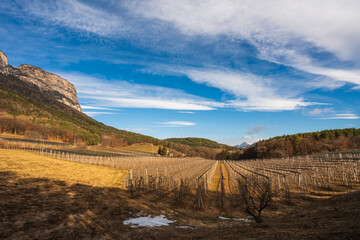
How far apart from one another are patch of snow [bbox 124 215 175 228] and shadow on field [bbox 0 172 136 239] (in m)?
0.76

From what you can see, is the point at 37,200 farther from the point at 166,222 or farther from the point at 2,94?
the point at 2,94

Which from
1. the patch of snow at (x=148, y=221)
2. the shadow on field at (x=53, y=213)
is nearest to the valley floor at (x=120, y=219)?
the shadow on field at (x=53, y=213)

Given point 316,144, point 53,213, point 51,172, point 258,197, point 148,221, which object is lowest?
point 148,221

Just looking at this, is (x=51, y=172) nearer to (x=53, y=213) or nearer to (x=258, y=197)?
(x=53, y=213)

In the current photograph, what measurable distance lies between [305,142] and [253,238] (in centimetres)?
10701

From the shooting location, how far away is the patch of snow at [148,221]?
11.6 meters

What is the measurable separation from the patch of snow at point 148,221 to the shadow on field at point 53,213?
2.51 feet

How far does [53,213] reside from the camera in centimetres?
1119

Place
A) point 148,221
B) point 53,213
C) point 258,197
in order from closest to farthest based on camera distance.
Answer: point 258,197, point 53,213, point 148,221

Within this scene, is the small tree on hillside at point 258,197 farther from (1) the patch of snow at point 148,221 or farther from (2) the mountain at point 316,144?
(2) the mountain at point 316,144

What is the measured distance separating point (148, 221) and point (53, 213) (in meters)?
6.27

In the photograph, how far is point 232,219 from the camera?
44.7 feet

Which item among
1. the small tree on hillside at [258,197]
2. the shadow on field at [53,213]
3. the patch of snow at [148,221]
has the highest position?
the small tree on hillside at [258,197]

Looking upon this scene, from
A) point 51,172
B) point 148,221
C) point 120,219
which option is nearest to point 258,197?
point 148,221
